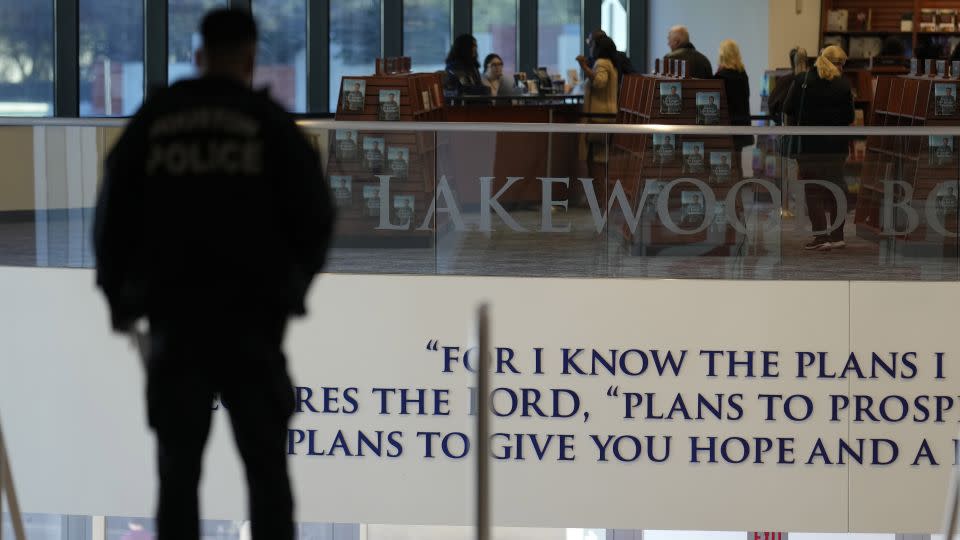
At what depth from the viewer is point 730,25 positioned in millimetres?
14266

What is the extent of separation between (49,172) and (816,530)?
449 cm

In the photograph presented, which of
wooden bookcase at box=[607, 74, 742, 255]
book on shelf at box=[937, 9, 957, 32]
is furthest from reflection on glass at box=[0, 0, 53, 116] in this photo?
book on shelf at box=[937, 9, 957, 32]

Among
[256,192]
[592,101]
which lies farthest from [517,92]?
[256,192]

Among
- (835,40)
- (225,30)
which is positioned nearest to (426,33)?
(835,40)

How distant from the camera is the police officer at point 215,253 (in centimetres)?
272

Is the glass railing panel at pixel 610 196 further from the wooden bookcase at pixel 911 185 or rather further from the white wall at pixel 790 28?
the white wall at pixel 790 28

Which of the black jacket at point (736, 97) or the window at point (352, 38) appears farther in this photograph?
the window at point (352, 38)

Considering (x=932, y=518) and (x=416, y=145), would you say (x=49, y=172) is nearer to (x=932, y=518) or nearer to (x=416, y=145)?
(x=416, y=145)

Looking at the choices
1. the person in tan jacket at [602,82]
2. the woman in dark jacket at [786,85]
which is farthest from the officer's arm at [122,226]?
the person in tan jacket at [602,82]

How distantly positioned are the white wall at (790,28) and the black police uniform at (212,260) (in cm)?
1182

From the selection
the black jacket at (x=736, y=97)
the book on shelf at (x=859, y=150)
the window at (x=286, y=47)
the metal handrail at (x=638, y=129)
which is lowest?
the book on shelf at (x=859, y=150)

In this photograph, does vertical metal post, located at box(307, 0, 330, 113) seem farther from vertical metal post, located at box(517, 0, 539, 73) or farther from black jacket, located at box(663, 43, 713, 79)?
black jacket, located at box(663, 43, 713, 79)

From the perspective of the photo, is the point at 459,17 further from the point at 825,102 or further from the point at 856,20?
the point at 825,102

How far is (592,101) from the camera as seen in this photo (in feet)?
35.1
